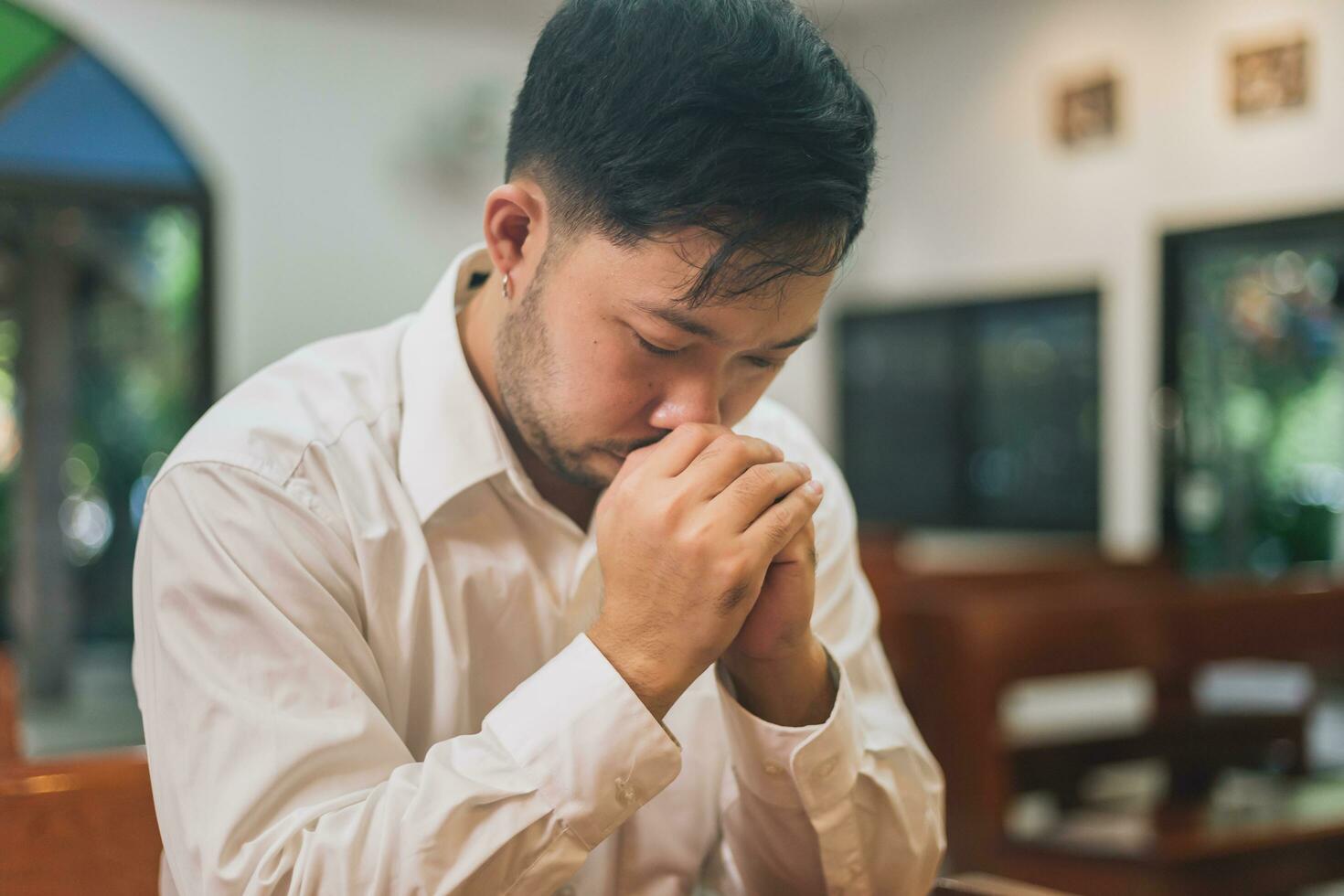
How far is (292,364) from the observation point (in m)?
1.21

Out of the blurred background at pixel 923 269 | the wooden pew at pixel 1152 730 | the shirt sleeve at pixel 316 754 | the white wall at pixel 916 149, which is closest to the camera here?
the shirt sleeve at pixel 316 754

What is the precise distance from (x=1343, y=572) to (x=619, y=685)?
17.1 ft

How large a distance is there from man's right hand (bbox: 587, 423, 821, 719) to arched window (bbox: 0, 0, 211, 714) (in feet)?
19.3

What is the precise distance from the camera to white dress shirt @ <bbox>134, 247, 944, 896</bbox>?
93 cm

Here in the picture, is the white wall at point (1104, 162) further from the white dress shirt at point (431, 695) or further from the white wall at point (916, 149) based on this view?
the white dress shirt at point (431, 695)

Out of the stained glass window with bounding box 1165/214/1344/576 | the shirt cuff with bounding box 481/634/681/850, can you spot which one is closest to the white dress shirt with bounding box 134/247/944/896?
the shirt cuff with bounding box 481/634/681/850

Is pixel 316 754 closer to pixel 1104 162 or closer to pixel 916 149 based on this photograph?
pixel 1104 162

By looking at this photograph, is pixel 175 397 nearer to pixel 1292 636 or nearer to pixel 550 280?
pixel 1292 636

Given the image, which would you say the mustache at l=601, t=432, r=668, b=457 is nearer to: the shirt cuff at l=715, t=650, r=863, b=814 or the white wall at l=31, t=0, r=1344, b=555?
the shirt cuff at l=715, t=650, r=863, b=814

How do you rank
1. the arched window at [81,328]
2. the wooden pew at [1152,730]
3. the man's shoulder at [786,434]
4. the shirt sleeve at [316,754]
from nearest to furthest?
the shirt sleeve at [316,754] → the man's shoulder at [786,434] → the wooden pew at [1152,730] → the arched window at [81,328]

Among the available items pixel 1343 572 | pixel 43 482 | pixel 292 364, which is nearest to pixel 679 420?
pixel 292 364

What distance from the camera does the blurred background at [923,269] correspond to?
225 inches

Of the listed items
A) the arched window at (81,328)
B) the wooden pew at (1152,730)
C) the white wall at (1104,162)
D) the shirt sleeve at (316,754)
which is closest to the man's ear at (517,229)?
the shirt sleeve at (316,754)

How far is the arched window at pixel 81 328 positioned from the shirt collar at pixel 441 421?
5592 mm
